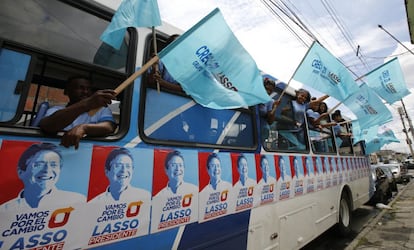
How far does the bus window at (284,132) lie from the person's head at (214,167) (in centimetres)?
92

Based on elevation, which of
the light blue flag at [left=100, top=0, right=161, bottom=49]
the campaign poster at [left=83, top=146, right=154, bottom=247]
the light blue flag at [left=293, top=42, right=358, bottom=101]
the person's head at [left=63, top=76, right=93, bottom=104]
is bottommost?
the campaign poster at [left=83, top=146, right=154, bottom=247]

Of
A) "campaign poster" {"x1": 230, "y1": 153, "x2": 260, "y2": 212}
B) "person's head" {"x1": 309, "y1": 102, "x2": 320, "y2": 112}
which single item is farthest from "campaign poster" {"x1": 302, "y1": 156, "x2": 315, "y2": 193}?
"campaign poster" {"x1": 230, "y1": 153, "x2": 260, "y2": 212}

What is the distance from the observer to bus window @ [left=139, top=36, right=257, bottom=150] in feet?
6.14

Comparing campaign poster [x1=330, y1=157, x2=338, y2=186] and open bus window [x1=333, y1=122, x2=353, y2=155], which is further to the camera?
open bus window [x1=333, y1=122, x2=353, y2=155]

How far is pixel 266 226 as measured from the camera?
108 inches

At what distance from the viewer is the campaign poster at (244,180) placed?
7.93 feet

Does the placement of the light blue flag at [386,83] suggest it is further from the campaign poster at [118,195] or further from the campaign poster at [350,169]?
the campaign poster at [118,195]

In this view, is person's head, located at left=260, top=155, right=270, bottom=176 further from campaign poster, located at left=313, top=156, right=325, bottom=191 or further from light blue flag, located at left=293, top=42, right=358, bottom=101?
campaign poster, located at left=313, top=156, right=325, bottom=191

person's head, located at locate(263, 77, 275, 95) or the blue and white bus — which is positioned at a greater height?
person's head, located at locate(263, 77, 275, 95)

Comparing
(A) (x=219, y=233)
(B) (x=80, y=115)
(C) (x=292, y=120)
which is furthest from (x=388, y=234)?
(B) (x=80, y=115)

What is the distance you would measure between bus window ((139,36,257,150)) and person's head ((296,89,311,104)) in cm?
161

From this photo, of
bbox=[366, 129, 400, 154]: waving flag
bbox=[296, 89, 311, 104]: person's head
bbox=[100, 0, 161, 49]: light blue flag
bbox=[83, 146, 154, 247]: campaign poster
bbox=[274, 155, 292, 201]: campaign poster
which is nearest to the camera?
bbox=[83, 146, 154, 247]: campaign poster

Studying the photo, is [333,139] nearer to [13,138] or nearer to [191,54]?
[191,54]

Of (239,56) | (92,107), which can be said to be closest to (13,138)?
(92,107)
